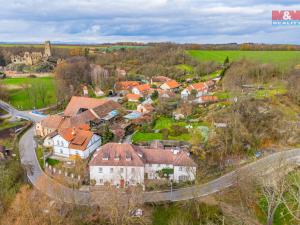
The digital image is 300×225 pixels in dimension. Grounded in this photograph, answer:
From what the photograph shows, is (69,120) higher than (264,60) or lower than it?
lower

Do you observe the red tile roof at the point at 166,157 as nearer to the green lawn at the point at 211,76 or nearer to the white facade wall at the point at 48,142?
the white facade wall at the point at 48,142

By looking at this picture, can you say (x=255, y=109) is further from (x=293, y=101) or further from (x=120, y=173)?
(x=120, y=173)

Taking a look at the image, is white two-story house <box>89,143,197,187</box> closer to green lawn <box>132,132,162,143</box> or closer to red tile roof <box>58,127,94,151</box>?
red tile roof <box>58,127,94,151</box>

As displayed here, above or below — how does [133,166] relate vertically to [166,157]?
below

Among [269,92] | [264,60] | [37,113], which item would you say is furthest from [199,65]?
[37,113]

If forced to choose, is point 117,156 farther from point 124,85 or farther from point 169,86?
point 124,85

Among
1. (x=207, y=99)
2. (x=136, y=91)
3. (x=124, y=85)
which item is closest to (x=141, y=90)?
(x=136, y=91)

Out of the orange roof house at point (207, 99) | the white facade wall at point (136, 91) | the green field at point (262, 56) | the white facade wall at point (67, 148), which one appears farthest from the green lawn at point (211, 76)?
the white facade wall at point (67, 148)

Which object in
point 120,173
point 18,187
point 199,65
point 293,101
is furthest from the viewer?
point 199,65
